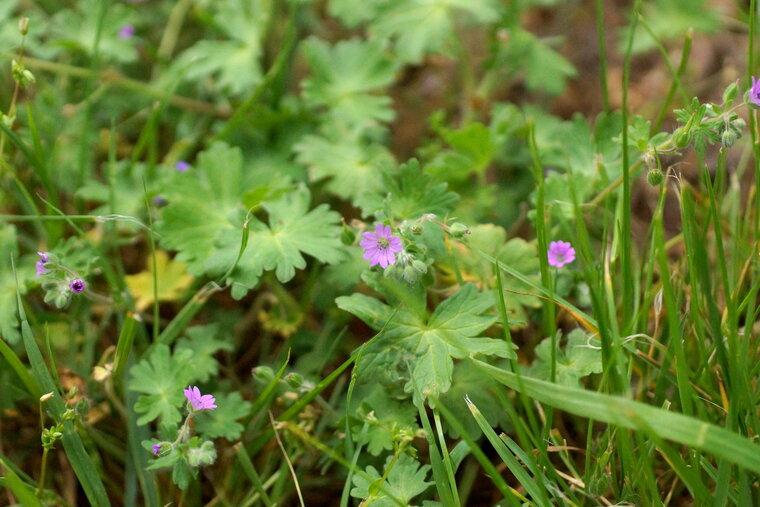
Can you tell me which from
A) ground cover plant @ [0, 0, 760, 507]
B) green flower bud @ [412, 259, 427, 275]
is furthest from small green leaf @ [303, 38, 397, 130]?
green flower bud @ [412, 259, 427, 275]

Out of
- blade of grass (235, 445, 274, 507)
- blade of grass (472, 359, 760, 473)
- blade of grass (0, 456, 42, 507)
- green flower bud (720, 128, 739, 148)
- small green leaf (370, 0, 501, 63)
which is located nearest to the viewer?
blade of grass (472, 359, 760, 473)

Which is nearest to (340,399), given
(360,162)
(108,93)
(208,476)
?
(208,476)

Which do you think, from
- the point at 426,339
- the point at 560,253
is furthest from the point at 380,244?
the point at 560,253

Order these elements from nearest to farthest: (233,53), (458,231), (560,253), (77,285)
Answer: (458,231), (77,285), (560,253), (233,53)

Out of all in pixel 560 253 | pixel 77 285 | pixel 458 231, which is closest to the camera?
pixel 458 231

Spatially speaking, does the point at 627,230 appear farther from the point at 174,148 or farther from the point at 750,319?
the point at 174,148

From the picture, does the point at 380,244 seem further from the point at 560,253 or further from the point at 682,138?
the point at 682,138

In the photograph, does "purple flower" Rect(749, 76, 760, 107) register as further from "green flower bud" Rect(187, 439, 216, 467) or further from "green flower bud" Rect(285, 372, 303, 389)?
"green flower bud" Rect(187, 439, 216, 467)
